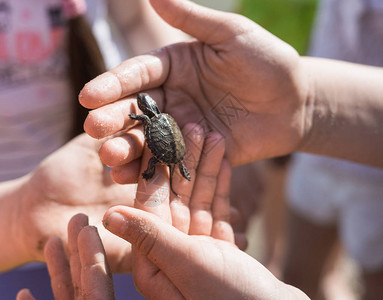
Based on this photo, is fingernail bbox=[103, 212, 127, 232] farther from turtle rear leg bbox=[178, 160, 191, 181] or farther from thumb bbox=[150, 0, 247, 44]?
thumb bbox=[150, 0, 247, 44]

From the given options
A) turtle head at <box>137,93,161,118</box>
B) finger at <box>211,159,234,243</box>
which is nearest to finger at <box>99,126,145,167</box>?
turtle head at <box>137,93,161,118</box>

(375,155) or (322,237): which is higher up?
(375,155)

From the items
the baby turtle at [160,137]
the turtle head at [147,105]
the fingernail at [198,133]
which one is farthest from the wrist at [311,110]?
the turtle head at [147,105]

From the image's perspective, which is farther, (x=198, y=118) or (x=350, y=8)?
(x=350, y=8)

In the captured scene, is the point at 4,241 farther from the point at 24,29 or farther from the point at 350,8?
the point at 350,8

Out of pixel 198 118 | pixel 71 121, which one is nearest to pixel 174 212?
pixel 198 118
